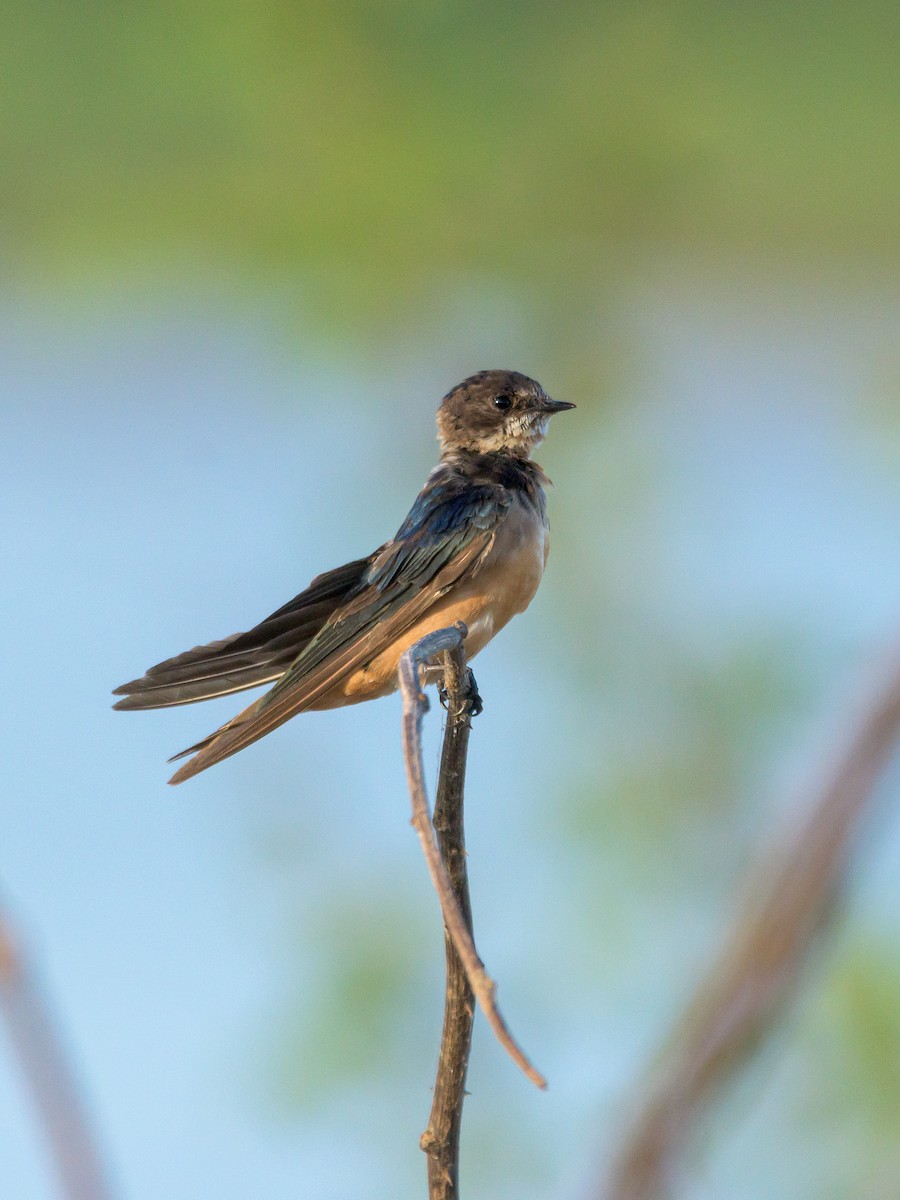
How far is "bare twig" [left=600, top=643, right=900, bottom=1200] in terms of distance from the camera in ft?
1.62

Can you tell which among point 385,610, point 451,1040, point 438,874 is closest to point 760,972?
point 438,874

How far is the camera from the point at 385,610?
2.79 metres

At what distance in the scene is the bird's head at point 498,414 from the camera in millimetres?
3357

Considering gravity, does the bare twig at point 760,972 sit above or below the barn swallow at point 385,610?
below

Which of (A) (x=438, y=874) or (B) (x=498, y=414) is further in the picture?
(B) (x=498, y=414)

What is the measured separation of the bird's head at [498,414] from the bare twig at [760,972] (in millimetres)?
2848

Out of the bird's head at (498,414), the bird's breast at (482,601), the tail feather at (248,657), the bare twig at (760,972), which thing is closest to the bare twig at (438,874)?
the bare twig at (760,972)

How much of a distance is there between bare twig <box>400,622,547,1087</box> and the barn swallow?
1471 millimetres

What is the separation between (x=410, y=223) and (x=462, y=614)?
5168mm

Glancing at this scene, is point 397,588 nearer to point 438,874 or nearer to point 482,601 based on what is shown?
point 482,601

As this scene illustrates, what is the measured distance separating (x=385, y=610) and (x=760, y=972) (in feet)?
7.59

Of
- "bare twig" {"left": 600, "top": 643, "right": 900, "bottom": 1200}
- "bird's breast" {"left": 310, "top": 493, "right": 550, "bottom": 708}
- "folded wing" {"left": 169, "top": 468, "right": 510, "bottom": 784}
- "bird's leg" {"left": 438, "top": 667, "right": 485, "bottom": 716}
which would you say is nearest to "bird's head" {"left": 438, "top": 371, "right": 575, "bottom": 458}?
"folded wing" {"left": 169, "top": 468, "right": 510, "bottom": 784}

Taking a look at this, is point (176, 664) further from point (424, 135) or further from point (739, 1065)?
point (424, 135)

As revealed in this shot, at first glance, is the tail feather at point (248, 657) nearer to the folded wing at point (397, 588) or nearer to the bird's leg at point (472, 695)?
the folded wing at point (397, 588)
